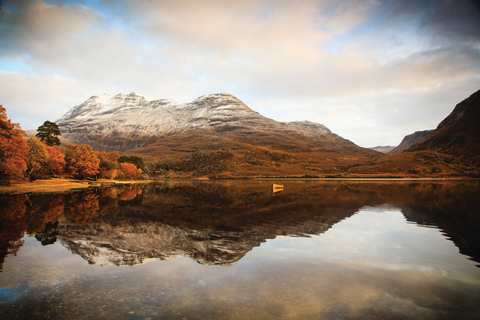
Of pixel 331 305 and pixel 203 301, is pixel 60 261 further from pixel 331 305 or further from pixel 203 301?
pixel 331 305

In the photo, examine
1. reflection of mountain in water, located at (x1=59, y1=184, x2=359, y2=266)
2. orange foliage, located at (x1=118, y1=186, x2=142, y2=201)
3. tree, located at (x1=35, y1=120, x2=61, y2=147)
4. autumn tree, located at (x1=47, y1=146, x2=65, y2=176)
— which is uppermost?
tree, located at (x1=35, y1=120, x2=61, y2=147)

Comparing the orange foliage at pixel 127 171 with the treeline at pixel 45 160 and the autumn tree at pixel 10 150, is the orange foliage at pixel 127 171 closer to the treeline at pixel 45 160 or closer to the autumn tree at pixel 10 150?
the treeline at pixel 45 160

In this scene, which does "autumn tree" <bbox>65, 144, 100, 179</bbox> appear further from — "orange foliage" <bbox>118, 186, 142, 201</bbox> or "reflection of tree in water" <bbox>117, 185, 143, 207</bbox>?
"reflection of tree in water" <bbox>117, 185, 143, 207</bbox>

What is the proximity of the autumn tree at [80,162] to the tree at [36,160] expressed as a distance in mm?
20784

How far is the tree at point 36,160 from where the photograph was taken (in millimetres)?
75175

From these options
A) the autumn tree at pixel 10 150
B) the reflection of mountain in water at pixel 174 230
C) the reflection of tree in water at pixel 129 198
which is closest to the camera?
the reflection of mountain in water at pixel 174 230

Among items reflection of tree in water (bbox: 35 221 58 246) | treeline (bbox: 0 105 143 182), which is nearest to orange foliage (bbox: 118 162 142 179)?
treeline (bbox: 0 105 143 182)

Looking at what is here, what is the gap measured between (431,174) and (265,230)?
217 m

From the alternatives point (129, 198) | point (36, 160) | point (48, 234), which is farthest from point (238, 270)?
point (36, 160)

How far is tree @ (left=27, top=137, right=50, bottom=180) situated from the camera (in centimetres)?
7518

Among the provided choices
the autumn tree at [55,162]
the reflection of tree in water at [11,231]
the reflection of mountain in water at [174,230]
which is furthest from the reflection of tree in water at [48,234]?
the autumn tree at [55,162]

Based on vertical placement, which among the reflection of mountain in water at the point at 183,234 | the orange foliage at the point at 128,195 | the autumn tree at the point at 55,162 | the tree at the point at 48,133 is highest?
the tree at the point at 48,133

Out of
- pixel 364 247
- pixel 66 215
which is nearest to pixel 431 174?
pixel 364 247

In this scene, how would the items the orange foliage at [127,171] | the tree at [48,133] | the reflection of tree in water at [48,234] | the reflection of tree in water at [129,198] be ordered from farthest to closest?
the orange foliage at [127,171], the tree at [48,133], the reflection of tree in water at [129,198], the reflection of tree in water at [48,234]
